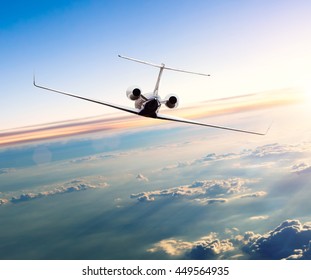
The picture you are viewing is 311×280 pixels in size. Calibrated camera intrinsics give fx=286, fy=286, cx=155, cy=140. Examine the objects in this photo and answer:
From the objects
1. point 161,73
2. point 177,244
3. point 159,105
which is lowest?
point 177,244

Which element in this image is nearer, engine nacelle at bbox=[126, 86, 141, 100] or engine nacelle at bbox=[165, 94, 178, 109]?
engine nacelle at bbox=[126, 86, 141, 100]

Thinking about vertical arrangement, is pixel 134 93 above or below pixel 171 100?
above

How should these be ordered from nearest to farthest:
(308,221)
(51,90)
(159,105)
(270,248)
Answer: (51,90), (159,105), (270,248), (308,221)

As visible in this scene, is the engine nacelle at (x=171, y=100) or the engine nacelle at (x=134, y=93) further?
the engine nacelle at (x=171, y=100)

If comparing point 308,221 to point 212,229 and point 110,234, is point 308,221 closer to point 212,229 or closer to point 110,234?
point 212,229

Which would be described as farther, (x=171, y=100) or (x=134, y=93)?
(x=171, y=100)
